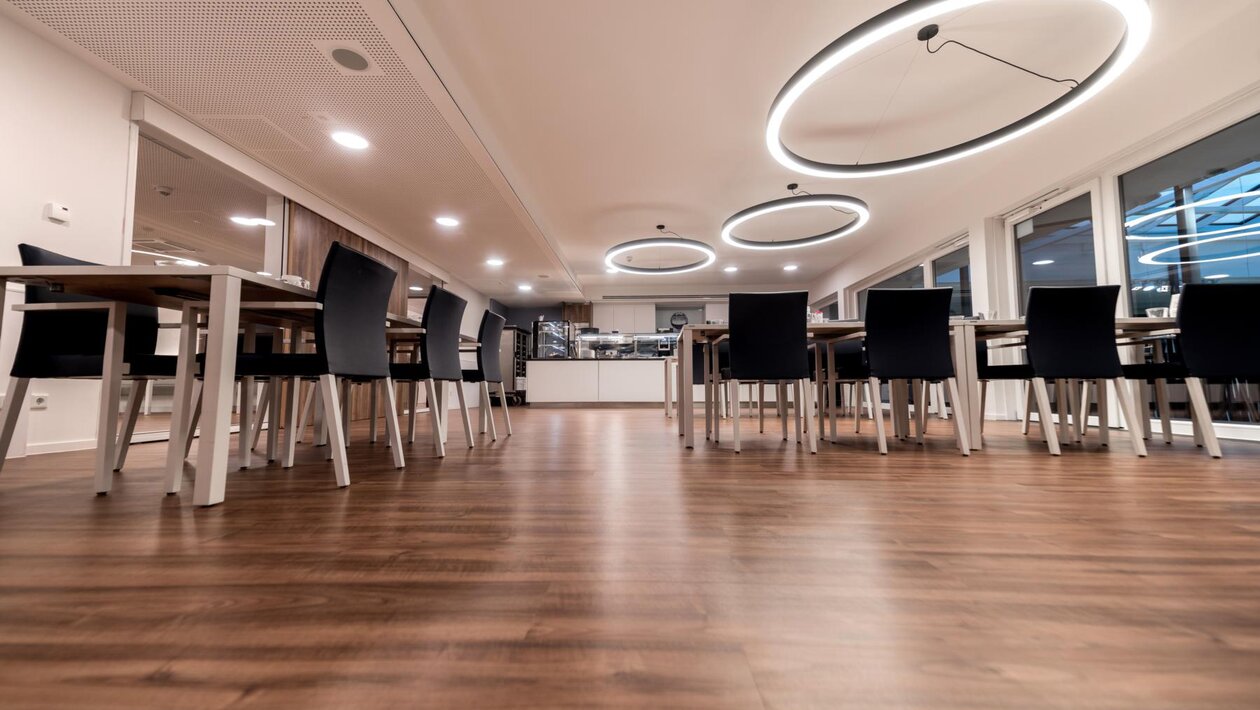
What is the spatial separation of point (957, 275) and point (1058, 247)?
140 cm

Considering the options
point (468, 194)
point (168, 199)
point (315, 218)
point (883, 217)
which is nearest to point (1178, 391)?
point (883, 217)

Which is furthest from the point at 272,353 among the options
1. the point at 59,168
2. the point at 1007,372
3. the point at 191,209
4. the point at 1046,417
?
the point at 191,209

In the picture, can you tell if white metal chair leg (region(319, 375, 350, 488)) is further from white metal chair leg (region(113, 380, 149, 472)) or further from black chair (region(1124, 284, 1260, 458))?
black chair (region(1124, 284, 1260, 458))

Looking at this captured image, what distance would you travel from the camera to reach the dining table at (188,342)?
138 cm

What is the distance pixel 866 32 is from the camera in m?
2.43

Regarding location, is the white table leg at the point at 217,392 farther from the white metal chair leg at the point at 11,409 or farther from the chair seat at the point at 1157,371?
the chair seat at the point at 1157,371

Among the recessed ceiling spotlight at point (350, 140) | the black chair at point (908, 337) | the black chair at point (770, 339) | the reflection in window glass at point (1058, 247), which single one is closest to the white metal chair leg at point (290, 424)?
the black chair at point (770, 339)

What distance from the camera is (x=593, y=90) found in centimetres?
352

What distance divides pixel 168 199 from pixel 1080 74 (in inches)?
307

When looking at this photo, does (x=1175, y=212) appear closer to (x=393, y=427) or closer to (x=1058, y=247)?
(x=1058, y=247)

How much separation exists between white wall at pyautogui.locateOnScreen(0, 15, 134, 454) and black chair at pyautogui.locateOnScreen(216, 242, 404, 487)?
6.60 feet

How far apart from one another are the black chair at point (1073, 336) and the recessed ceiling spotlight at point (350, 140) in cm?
445

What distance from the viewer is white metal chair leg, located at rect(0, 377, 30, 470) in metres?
1.59

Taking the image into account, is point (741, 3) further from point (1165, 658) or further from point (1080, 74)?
point (1165, 658)
